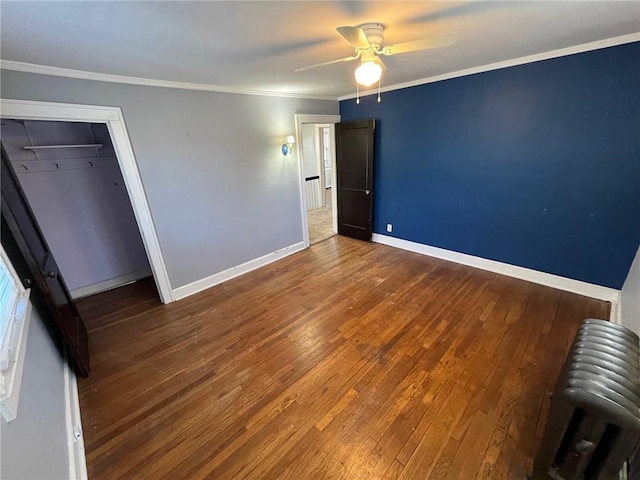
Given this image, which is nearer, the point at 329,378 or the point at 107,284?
the point at 329,378

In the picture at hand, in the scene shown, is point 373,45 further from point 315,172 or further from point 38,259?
point 315,172

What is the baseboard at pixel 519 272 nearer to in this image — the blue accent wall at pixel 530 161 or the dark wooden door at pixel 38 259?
the blue accent wall at pixel 530 161

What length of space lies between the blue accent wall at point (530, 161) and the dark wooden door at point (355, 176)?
0.28 m

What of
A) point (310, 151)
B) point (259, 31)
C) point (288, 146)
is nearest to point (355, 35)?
point (259, 31)

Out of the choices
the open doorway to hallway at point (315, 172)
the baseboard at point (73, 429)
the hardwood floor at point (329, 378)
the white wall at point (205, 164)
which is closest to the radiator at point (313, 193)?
the open doorway to hallway at point (315, 172)

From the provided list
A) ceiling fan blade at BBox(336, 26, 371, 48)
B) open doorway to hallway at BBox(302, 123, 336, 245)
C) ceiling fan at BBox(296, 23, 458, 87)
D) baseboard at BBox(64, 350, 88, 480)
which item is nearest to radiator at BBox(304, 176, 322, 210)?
open doorway to hallway at BBox(302, 123, 336, 245)

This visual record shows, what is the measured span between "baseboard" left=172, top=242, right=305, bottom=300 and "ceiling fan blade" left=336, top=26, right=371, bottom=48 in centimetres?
297

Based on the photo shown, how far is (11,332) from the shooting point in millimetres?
1285

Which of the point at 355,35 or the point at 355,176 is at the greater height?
the point at 355,35

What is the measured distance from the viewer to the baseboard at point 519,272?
277 centimetres

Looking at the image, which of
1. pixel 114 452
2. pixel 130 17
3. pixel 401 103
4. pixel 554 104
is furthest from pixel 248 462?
pixel 401 103

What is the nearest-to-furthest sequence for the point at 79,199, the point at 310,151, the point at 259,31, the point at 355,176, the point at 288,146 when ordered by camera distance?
the point at 259,31 → the point at 79,199 → the point at 288,146 → the point at 355,176 → the point at 310,151

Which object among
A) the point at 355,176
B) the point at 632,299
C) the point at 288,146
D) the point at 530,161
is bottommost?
the point at 632,299

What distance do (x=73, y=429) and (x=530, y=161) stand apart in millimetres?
4562
